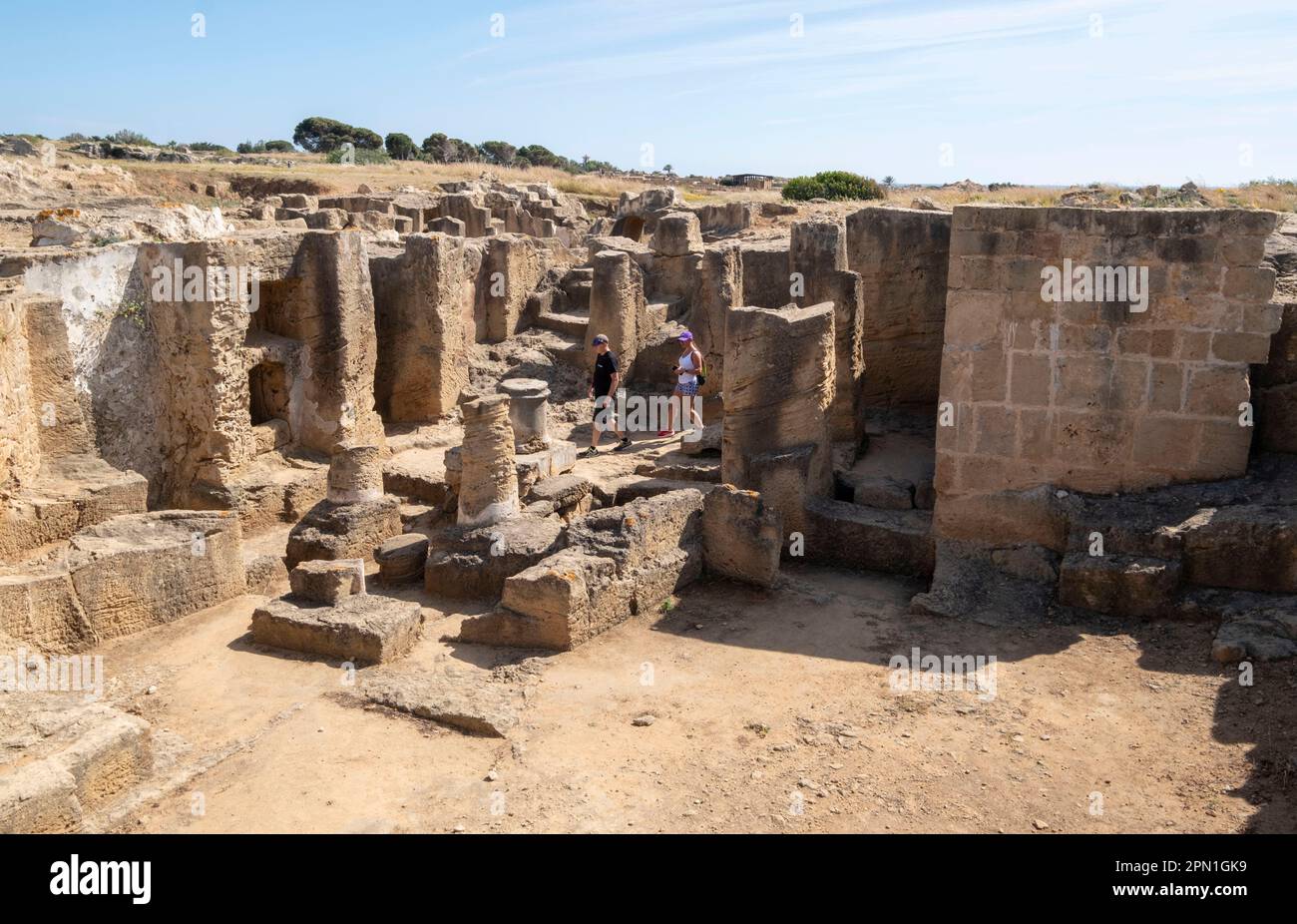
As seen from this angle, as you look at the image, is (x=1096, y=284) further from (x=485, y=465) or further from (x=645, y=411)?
(x=645, y=411)

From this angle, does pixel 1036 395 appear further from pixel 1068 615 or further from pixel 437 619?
pixel 437 619

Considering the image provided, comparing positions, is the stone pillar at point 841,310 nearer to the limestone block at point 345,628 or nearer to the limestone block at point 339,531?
the limestone block at point 339,531

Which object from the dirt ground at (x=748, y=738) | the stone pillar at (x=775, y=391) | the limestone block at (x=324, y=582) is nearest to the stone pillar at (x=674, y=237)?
the stone pillar at (x=775, y=391)

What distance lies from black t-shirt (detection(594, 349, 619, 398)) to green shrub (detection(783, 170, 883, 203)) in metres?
24.4

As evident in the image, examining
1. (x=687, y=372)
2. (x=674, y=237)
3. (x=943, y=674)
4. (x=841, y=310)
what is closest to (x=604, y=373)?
(x=687, y=372)

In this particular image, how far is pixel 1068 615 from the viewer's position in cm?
809

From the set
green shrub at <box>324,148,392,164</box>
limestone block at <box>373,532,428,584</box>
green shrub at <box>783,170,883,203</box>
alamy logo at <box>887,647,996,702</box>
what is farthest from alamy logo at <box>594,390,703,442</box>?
green shrub at <box>324,148,392,164</box>

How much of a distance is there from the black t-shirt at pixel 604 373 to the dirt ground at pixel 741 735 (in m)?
5.10

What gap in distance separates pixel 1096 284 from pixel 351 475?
6.36 meters

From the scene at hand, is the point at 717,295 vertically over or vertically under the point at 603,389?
over

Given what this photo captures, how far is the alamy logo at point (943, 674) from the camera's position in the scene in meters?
7.05

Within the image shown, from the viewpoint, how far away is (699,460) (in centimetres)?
1178

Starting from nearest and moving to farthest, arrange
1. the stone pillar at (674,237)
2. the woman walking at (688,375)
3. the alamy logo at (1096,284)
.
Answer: the alamy logo at (1096,284) < the woman walking at (688,375) < the stone pillar at (674,237)

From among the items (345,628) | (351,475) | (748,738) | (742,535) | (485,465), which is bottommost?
(748,738)
